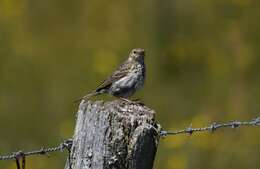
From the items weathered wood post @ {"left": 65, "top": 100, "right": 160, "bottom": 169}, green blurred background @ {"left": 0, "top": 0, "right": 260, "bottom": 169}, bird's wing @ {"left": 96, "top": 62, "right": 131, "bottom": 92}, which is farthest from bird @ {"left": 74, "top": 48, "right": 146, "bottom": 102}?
green blurred background @ {"left": 0, "top": 0, "right": 260, "bottom": 169}

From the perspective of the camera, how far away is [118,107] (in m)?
5.91

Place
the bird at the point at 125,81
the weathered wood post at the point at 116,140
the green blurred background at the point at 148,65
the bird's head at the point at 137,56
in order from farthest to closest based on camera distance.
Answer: the green blurred background at the point at 148,65
the bird's head at the point at 137,56
the bird at the point at 125,81
the weathered wood post at the point at 116,140

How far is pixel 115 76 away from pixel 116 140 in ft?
10.8

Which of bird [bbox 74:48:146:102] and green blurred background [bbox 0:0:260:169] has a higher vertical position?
green blurred background [bbox 0:0:260:169]

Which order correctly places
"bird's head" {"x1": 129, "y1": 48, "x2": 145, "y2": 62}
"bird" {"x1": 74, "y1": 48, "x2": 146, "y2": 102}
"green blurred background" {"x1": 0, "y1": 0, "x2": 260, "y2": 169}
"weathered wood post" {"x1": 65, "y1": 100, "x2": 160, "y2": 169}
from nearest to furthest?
"weathered wood post" {"x1": 65, "y1": 100, "x2": 160, "y2": 169} → "bird" {"x1": 74, "y1": 48, "x2": 146, "y2": 102} → "bird's head" {"x1": 129, "y1": 48, "x2": 145, "y2": 62} → "green blurred background" {"x1": 0, "y1": 0, "x2": 260, "y2": 169}

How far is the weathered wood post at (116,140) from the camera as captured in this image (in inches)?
226

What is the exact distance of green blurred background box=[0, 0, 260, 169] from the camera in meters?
13.8

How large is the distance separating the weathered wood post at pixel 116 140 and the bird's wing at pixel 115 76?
301 cm

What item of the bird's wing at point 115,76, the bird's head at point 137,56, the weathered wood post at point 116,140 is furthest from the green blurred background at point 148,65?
the weathered wood post at point 116,140

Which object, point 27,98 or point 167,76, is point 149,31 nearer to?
point 167,76

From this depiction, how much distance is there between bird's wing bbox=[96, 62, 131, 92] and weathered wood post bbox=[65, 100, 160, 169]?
3.01 metres

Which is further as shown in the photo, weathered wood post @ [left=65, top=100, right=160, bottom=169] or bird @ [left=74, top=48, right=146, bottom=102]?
bird @ [left=74, top=48, right=146, bottom=102]

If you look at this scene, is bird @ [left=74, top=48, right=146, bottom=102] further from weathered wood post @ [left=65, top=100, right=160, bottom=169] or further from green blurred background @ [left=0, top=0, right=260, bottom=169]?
green blurred background @ [left=0, top=0, right=260, bottom=169]

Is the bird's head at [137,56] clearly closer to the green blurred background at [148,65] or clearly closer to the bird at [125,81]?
the bird at [125,81]
